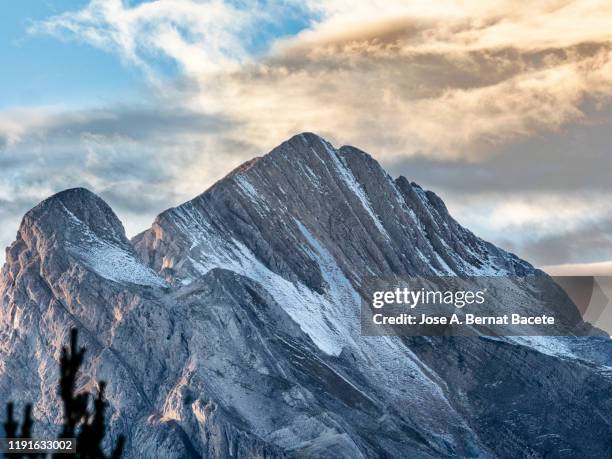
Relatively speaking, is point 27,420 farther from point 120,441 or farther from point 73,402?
point 120,441

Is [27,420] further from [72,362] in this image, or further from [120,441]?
[120,441]

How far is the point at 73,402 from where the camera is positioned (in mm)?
43344

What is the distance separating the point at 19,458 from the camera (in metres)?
44.0

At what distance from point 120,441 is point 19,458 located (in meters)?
4.14

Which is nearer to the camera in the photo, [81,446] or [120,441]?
[81,446]

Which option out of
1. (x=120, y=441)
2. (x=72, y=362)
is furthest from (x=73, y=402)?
(x=120, y=441)

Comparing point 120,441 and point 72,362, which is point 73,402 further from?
point 120,441

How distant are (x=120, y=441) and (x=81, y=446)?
3.43m

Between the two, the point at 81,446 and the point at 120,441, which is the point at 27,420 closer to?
the point at 81,446

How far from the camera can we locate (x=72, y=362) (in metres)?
43.6

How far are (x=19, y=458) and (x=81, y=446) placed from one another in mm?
1808

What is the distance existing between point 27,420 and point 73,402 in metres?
1.43

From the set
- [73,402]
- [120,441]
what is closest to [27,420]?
[73,402]

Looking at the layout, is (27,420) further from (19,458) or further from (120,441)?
(120,441)
